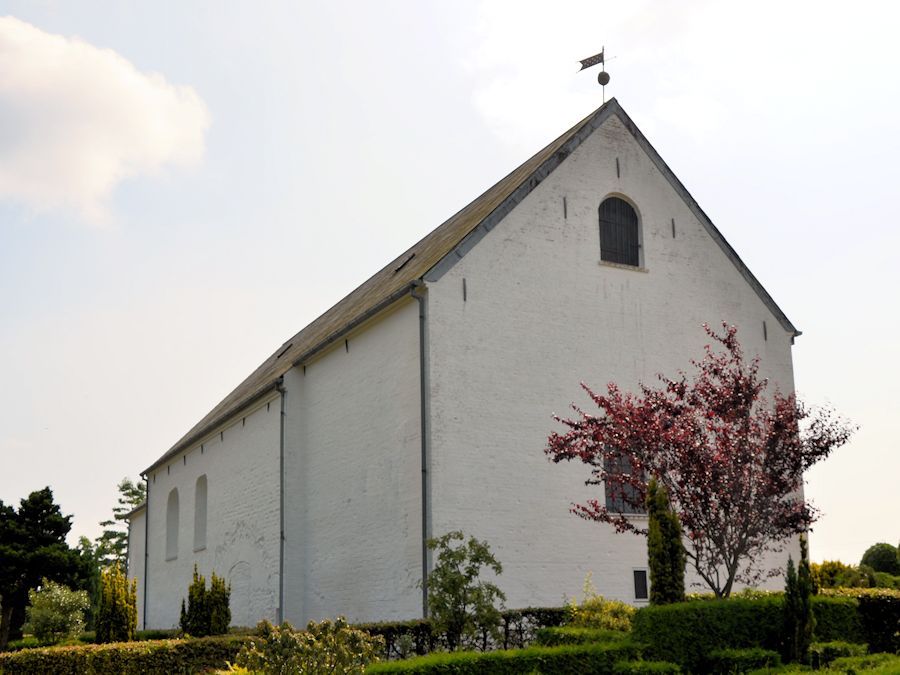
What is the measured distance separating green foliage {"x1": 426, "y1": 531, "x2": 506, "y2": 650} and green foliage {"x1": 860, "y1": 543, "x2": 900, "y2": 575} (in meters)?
20.1

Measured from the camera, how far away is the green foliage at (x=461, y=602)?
621 inches

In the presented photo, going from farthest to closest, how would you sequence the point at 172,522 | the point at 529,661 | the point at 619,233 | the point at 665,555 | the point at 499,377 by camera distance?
the point at 172,522 < the point at 619,233 < the point at 499,377 < the point at 665,555 < the point at 529,661

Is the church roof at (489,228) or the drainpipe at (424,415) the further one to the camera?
the church roof at (489,228)

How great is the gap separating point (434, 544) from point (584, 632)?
318 centimetres

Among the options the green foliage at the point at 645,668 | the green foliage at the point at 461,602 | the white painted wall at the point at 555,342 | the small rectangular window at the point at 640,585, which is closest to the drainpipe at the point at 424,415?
the white painted wall at the point at 555,342

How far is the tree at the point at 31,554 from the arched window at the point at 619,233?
2280 centimetres

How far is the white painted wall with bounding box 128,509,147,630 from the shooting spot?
38.7 metres

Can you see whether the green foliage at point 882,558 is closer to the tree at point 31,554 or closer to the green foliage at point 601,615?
the green foliage at point 601,615

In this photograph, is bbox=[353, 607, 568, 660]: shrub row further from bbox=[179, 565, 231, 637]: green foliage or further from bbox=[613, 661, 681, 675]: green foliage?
bbox=[179, 565, 231, 637]: green foliage

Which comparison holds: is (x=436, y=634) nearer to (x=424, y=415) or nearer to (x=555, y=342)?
(x=424, y=415)

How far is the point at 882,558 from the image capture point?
1259 inches

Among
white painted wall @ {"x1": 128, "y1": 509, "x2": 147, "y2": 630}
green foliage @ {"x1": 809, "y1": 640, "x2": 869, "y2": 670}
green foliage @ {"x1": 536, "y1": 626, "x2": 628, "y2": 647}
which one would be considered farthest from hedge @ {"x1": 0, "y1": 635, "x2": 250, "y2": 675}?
white painted wall @ {"x1": 128, "y1": 509, "x2": 147, "y2": 630}

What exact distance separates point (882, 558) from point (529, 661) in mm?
22963

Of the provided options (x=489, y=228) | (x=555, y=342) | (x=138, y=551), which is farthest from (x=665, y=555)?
(x=138, y=551)
